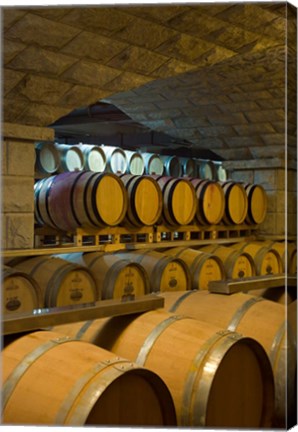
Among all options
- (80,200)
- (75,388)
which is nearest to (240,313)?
(75,388)

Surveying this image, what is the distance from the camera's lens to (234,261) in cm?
529

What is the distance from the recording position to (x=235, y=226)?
5777 mm

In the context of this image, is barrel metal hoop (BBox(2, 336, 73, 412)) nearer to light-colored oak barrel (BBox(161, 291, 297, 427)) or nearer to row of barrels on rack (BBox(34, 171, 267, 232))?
light-colored oak barrel (BBox(161, 291, 297, 427))

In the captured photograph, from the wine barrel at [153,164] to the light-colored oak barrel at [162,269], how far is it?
0.82 m

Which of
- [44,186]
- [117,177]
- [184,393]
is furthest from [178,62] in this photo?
[184,393]

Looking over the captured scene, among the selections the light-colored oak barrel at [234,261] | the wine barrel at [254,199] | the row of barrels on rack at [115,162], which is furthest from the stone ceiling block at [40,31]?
the light-colored oak barrel at [234,261]

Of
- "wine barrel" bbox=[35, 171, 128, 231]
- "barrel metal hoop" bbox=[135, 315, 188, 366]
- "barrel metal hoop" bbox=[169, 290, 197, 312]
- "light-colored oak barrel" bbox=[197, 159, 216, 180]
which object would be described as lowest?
"barrel metal hoop" bbox=[135, 315, 188, 366]

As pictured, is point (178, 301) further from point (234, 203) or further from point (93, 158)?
point (234, 203)

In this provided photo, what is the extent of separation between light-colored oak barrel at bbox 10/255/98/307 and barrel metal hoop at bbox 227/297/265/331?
117cm

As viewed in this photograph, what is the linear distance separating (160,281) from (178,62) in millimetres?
1698

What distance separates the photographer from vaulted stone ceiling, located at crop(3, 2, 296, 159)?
3227mm

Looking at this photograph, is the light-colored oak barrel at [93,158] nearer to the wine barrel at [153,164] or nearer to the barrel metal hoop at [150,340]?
the wine barrel at [153,164]

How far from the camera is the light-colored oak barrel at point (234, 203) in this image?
5754 mm

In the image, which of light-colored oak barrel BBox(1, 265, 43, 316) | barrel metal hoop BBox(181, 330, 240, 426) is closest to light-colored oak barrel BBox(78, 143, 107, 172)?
light-colored oak barrel BBox(1, 265, 43, 316)
